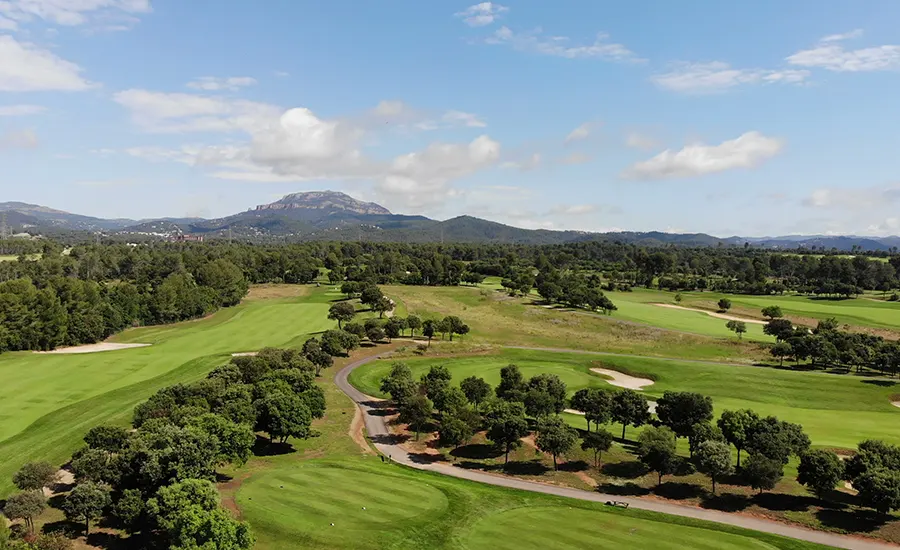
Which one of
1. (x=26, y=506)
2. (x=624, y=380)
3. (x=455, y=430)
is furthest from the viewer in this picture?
(x=624, y=380)

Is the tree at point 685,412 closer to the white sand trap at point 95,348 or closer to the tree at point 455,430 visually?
the tree at point 455,430

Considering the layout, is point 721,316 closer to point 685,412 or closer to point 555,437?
point 685,412

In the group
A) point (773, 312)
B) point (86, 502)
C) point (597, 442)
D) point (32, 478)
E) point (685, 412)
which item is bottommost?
point (86, 502)

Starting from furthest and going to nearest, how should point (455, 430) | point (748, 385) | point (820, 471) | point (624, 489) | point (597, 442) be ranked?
point (748, 385), point (455, 430), point (597, 442), point (624, 489), point (820, 471)

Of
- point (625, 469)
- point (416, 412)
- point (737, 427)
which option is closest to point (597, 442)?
point (625, 469)

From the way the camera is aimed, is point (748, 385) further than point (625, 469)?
Yes

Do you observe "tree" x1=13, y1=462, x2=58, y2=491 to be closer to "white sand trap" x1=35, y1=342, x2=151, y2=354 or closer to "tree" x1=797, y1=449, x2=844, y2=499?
"tree" x1=797, y1=449, x2=844, y2=499

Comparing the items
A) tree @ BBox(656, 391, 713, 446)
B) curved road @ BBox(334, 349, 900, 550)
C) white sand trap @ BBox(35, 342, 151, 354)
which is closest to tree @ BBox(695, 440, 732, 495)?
curved road @ BBox(334, 349, 900, 550)
